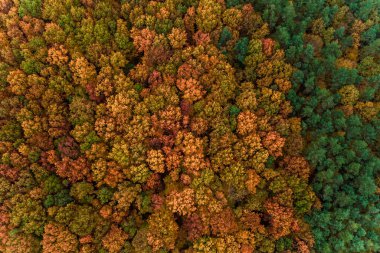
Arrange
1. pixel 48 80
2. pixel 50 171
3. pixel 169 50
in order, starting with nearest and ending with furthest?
pixel 50 171 < pixel 48 80 < pixel 169 50

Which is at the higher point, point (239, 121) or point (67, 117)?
point (67, 117)

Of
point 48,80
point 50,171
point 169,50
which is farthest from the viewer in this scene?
point 169,50

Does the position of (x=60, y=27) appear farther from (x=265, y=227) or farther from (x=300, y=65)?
(x=265, y=227)

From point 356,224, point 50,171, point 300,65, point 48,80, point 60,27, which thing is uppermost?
point 60,27

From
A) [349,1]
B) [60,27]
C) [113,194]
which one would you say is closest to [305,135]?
[349,1]

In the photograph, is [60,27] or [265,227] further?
[60,27]

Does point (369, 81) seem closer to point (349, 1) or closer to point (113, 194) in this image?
point (349, 1)
